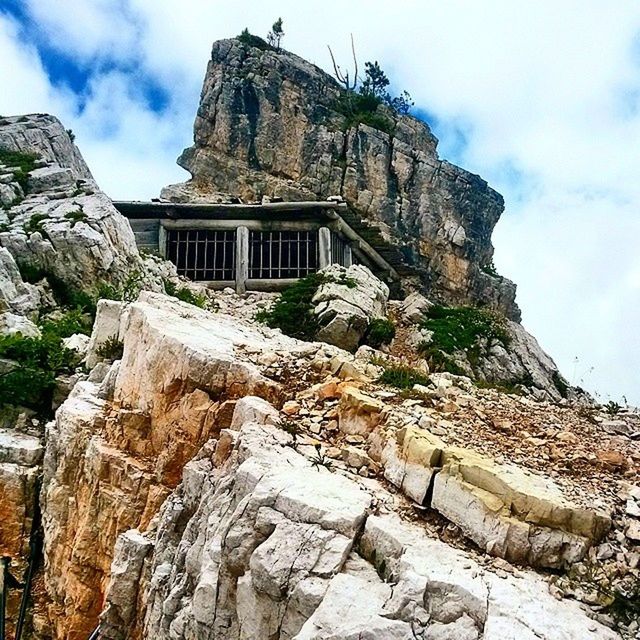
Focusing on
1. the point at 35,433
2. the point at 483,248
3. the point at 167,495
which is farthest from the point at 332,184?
the point at 167,495

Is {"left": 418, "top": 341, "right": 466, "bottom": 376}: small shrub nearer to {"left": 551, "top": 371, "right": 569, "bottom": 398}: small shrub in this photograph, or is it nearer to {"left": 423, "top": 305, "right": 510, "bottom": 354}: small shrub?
{"left": 423, "top": 305, "right": 510, "bottom": 354}: small shrub

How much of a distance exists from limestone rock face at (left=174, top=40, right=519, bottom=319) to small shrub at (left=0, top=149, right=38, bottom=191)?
10.0 meters

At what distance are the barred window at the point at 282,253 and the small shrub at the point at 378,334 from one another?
19.6 feet

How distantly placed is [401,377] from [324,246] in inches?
686

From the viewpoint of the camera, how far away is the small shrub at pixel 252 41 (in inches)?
1615

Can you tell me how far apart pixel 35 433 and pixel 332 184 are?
27.0 meters

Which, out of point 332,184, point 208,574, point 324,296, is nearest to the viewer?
point 208,574

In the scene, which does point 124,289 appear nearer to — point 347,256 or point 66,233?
point 66,233

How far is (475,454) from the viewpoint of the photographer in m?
7.20

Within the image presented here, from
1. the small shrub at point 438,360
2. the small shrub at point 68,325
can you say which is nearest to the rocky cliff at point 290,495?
the small shrub at point 68,325

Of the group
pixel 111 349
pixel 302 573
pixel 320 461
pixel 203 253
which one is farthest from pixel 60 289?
pixel 302 573

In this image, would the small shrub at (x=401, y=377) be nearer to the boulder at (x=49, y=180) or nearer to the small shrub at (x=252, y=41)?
the boulder at (x=49, y=180)

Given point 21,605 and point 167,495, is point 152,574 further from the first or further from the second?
point 21,605

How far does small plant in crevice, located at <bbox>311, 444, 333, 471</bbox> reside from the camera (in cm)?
736
